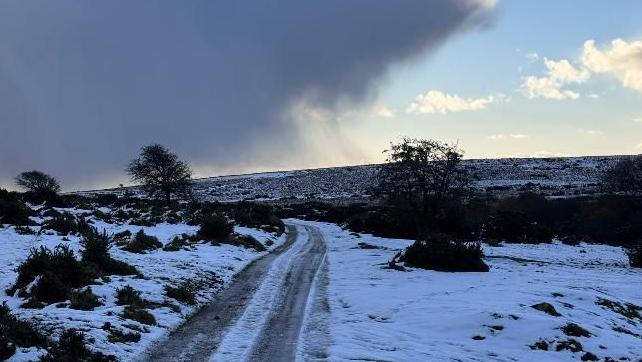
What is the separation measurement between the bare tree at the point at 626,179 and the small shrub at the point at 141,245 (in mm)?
52293

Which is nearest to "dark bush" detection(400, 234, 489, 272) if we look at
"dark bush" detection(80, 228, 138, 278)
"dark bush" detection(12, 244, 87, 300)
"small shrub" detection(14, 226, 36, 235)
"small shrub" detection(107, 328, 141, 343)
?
"dark bush" detection(80, 228, 138, 278)

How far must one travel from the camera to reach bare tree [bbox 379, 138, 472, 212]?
3394cm

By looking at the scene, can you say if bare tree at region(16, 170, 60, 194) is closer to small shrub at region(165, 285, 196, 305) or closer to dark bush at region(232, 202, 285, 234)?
dark bush at region(232, 202, 285, 234)

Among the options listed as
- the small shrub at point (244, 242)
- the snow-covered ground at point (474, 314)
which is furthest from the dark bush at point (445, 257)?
the small shrub at point (244, 242)

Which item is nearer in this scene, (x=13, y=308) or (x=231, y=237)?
(x=13, y=308)

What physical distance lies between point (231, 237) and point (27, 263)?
605 inches

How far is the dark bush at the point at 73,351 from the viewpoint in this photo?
769 cm

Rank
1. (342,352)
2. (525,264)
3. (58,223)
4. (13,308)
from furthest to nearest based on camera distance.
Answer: (58,223)
(525,264)
(13,308)
(342,352)

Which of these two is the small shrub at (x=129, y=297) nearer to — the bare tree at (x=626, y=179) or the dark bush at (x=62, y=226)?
the dark bush at (x=62, y=226)

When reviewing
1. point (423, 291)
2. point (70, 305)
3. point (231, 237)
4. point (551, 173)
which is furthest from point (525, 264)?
point (551, 173)

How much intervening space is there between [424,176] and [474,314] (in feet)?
75.6

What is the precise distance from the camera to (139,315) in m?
10.7

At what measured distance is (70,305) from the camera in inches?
426

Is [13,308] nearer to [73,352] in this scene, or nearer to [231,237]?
[73,352]
